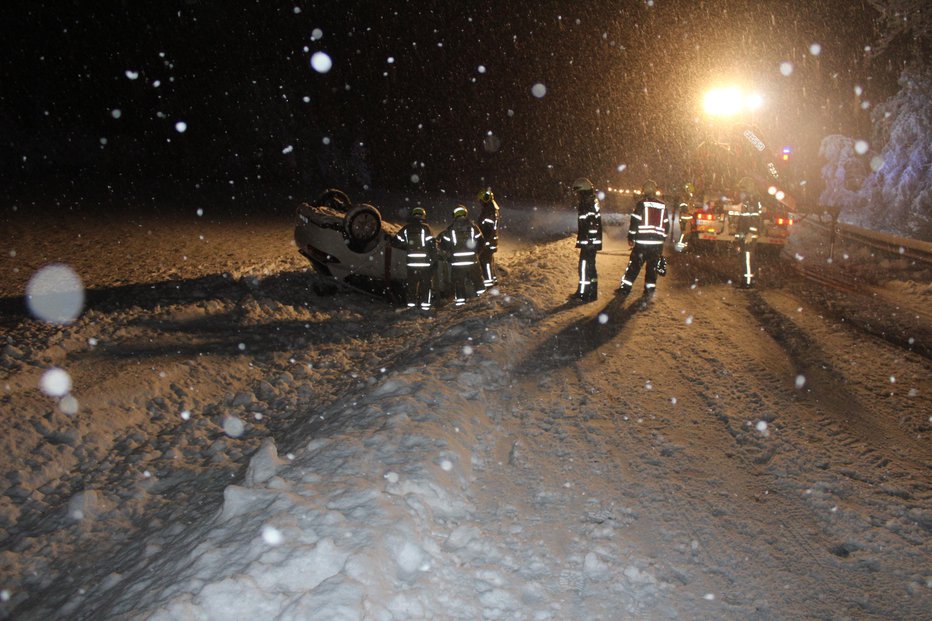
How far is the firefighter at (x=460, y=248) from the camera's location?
10.2 meters

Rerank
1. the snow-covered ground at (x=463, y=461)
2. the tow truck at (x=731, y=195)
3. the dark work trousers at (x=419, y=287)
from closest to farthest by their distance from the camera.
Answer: the snow-covered ground at (x=463, y=461) < the dark work trousers at (x=419, y=287) < the tow truck at (x=731, y=195)

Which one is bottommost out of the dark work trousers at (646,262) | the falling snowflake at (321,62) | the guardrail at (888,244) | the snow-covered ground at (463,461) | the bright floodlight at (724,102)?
the snow-covered ground at (463,461)

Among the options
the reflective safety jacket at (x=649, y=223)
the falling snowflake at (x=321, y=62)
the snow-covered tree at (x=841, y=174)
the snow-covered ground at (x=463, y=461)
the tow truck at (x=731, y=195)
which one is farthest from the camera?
the falling snowflake at (x=321, y=62)

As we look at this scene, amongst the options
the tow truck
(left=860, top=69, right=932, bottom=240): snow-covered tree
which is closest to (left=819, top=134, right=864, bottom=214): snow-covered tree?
(left=860, top=69, right=932, bottom=240): snow-covered tree

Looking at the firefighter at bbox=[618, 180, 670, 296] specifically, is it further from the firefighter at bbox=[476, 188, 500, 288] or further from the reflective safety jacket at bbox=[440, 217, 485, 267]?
the reflective safety jacket at bbox=[440, 217, 485, 267]

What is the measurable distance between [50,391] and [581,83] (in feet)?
143

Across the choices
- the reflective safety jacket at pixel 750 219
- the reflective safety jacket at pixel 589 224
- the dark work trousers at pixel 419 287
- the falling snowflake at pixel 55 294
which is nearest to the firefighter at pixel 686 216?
the reflective safety jacket at pixel 750 219

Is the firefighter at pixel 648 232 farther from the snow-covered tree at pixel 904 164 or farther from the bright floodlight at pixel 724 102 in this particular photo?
the snow-covered tree at pixel 904 164

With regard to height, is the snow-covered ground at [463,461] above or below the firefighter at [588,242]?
below

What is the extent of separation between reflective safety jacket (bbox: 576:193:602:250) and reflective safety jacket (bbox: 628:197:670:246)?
2.08ft

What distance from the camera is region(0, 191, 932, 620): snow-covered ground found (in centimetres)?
341

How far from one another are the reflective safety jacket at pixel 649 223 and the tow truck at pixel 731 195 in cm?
301

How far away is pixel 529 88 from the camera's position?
139 ft

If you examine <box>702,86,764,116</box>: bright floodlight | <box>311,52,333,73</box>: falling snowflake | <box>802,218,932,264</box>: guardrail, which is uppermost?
<box>311,52,333,73</box>: falling snowflake
